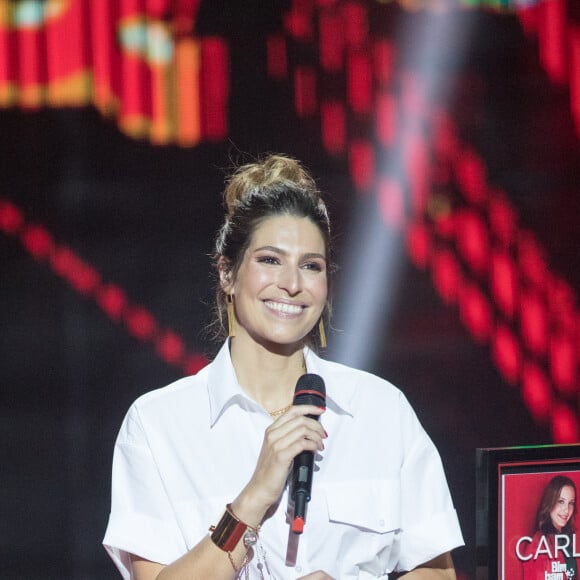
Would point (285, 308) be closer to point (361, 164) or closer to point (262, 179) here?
point (262, 179)

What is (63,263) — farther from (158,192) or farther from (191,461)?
(191,461)

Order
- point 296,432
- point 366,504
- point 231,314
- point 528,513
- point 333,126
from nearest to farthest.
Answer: point 296,432 → point 528,513 → point 366,504 → point 231,314 → point 333,126

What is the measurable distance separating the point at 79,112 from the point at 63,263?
0.40m

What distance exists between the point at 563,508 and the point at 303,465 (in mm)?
469

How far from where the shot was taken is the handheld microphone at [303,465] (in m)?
1.31

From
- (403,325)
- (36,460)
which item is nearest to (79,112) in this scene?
(36,460)

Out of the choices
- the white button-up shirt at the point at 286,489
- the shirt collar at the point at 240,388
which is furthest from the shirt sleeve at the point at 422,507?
the shirt collar at the point at 240,388

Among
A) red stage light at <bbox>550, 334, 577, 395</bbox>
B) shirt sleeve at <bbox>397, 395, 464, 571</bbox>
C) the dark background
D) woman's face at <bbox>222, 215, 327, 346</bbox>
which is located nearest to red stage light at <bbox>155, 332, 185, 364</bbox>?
the dark background

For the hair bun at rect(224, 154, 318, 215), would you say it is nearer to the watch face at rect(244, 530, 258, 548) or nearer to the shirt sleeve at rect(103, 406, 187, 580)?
the shirt sleeve at rect(103, 406, 187, 580)

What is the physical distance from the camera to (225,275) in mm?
1696

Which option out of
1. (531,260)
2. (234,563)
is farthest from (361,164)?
(234,563)

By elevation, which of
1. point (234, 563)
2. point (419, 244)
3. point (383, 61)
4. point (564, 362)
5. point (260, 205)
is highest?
point (383, 61)

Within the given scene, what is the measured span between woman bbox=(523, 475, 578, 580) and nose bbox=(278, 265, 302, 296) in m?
0.54

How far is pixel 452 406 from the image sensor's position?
8.63 ft
